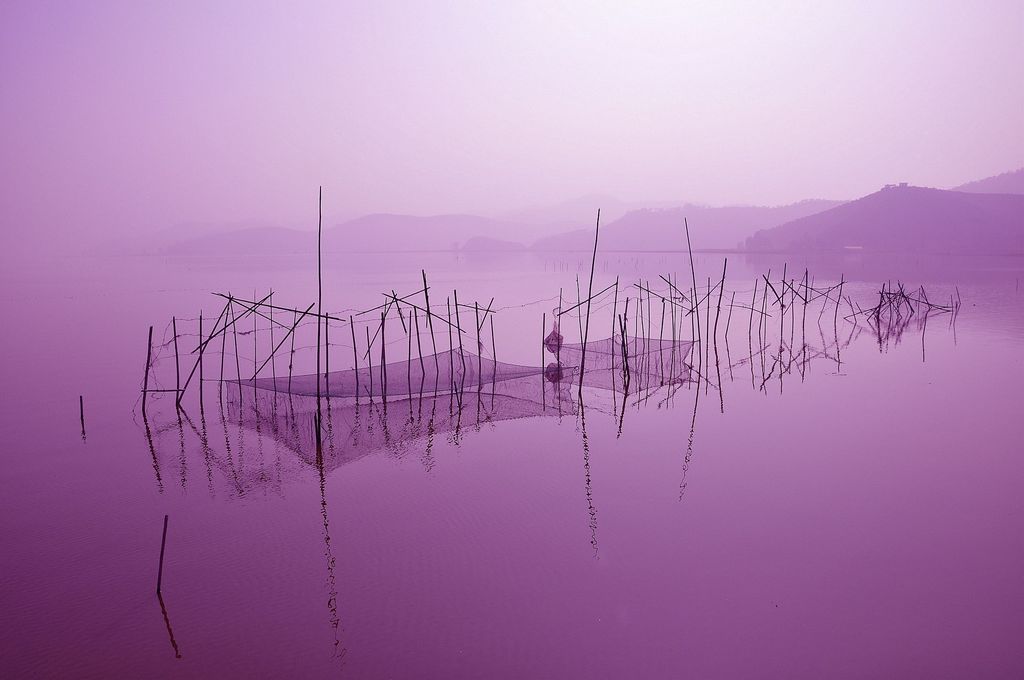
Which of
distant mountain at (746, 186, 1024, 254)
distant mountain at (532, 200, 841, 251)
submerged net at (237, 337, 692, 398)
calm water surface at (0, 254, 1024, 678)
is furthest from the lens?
distant mountain at (532, 200, 841, 251)

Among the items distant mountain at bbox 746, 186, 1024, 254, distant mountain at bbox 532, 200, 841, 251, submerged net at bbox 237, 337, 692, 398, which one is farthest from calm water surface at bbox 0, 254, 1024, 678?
distant mountain at bbox 532, 200, 841, 251

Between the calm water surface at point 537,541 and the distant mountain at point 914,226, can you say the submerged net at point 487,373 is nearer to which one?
A: the calm water surface at point 537,541

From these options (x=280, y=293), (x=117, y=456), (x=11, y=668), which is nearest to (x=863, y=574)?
(x=11, y=668)

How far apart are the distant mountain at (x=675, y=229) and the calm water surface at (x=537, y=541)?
10944cm

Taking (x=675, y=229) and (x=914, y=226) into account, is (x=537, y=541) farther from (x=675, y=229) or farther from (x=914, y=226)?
(x=675, y=229)

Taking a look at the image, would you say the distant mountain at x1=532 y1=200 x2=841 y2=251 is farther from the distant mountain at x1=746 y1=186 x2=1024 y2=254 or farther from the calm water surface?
the calm water surface

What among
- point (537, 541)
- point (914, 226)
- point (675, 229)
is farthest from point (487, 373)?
point (675, 229)

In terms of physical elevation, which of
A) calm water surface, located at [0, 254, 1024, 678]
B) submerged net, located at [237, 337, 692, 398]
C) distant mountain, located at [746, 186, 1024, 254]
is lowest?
calm water surface, located at [0, 254, 1024, 678]

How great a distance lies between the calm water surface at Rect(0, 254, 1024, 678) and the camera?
343 centimetres

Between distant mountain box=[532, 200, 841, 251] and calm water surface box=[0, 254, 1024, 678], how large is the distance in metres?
109

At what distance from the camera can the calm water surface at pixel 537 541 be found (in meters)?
3.43

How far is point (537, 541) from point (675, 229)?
418 feet

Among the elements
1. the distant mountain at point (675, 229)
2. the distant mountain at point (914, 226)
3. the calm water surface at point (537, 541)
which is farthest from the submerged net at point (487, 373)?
the distant mountain at point (675, 229)

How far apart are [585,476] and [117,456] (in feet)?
14.6
